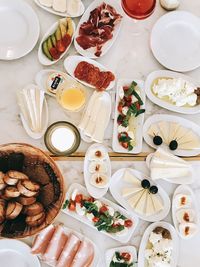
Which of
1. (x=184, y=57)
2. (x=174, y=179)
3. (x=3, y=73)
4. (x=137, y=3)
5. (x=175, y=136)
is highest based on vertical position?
(x=137, y=3)

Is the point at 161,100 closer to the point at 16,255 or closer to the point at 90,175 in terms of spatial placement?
the point at 90,175

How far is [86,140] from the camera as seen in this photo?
216 centimetres

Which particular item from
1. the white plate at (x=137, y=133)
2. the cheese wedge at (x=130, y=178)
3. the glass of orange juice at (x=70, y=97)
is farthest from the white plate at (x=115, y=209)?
the glass of orange juice at (x=70, y=97)

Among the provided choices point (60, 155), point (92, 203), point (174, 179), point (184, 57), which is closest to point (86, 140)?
point (60, 155)

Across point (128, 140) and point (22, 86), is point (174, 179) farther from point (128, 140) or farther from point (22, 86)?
point (22, 86)

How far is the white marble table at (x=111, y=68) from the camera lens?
216cm

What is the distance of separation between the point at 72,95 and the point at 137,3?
1.60 ft

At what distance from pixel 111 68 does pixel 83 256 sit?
2.71 ft

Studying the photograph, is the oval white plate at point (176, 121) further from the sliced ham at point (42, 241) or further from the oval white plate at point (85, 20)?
the sliced ham at point (42, 241)

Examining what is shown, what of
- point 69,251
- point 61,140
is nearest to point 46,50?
point 61,140

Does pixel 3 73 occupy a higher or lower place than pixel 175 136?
higher

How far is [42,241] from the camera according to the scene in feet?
6.89

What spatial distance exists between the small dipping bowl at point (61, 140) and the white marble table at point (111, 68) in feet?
0.12

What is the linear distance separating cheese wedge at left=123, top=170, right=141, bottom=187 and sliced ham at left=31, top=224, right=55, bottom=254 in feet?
1.23
